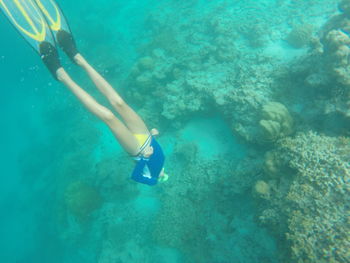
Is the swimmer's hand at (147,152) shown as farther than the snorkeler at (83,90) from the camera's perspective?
Yes

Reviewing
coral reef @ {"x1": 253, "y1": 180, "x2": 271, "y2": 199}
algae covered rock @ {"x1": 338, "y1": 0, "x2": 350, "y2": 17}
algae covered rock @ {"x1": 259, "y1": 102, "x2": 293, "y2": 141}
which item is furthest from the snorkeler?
algae covered rock @ {"x1": 338, "y1": 0, "x2": 350, "y2": 17}

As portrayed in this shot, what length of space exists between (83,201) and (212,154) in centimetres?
591

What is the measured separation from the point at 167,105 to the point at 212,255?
16.6 feet

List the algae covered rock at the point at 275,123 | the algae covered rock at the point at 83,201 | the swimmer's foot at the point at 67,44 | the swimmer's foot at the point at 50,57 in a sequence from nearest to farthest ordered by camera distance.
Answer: the swimmer's foot at the point at 50,57
the swimmer's foot at the point at 67,44
the algae covered rock at the point at 275,123
the algae covered rock at the point at 83,201

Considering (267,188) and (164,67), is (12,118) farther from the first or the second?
(267,188)

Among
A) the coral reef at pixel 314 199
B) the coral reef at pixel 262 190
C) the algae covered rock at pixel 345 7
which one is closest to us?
the coral reef at pixel 314 199

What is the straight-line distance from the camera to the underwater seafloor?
13.8 feet

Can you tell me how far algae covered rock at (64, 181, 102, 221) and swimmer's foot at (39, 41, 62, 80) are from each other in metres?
6.62

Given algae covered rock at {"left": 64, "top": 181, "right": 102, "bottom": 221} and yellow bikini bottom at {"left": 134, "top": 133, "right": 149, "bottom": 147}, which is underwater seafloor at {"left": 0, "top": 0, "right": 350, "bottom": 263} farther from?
yellow bikini bottom at {"left": 134, "top": 133, "right": 149, "bottom": 147}

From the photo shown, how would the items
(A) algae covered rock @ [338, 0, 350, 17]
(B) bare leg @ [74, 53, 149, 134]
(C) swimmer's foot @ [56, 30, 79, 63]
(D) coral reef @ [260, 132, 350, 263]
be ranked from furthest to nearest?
(A) algae covered rock @ [338, 0, 350, 17]
(C) swimmer's foot @ [56, 30, 79, 63]
(B) bare leg @ [74, 53, 149, 134]
(D) coral reef @ [260, 132, 350, 263]

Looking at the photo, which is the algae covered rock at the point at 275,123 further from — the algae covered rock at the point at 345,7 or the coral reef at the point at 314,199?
the algae covered rock at the point at 345,7

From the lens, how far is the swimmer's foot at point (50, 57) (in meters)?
4.26

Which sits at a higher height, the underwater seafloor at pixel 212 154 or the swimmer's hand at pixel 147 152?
the swimmer's hand at pixel 147 152

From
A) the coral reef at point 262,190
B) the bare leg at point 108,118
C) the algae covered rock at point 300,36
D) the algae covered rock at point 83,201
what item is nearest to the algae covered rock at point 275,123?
the coral reef at point 262,190
